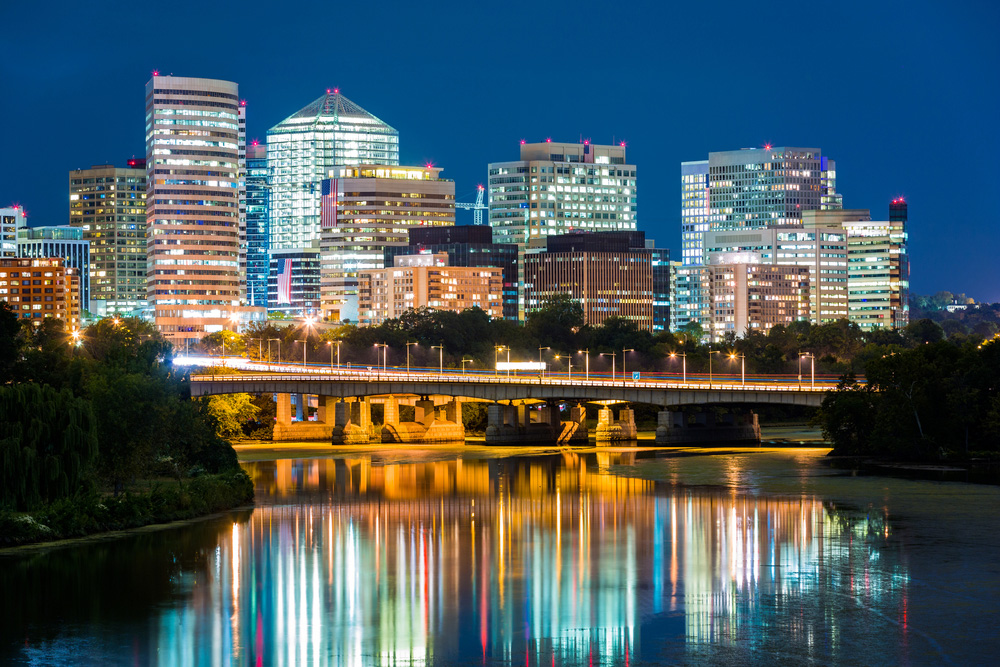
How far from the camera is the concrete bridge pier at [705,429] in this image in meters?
172

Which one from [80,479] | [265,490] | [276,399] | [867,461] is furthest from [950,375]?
[276,399]

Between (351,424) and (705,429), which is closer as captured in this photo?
(705,429)

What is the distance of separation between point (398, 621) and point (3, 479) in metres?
28.9

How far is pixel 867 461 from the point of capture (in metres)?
130

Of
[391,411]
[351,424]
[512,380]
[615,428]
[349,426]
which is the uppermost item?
[512,380]

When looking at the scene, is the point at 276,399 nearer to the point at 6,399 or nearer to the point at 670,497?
the point at 670,497

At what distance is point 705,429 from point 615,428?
37.7 ft

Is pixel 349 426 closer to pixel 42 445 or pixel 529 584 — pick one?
pixel 42 445

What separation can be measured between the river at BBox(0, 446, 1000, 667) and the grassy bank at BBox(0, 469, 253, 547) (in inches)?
85.9

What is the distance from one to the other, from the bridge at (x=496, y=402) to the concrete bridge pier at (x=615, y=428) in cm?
13

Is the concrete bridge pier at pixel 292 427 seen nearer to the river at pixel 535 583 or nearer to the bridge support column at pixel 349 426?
the bridge support column at pixel 349 426

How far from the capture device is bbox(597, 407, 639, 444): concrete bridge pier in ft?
570

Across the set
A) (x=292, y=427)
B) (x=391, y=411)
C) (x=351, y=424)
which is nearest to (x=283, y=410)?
(x=292, y=427)

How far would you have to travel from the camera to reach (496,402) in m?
178
